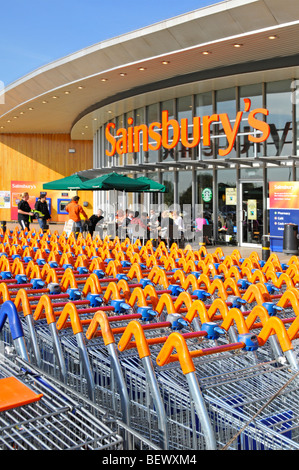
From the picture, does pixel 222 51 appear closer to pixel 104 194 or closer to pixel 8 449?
pixel 104 194

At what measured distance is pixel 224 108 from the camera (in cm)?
1736

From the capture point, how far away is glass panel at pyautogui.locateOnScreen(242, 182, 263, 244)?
54.4 feet

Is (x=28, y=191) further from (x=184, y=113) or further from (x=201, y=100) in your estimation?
(x=201, y=100)

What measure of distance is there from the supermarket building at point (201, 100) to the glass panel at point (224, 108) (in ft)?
0.11

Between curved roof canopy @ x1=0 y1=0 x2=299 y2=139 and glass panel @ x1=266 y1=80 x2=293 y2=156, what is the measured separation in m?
0.49

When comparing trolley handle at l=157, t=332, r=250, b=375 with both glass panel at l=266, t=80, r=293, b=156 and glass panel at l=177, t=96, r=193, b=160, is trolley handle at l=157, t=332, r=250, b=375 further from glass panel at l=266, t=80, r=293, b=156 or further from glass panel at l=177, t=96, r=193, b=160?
glass panel at l=177, t=96, r=193, b=160

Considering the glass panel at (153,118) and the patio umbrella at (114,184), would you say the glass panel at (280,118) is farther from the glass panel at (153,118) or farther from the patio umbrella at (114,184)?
the glass panel at (153,118)

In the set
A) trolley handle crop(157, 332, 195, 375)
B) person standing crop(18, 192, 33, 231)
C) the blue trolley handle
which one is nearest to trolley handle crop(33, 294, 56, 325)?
the blue trolley handle

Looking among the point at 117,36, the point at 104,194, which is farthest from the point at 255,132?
the point at 104,194

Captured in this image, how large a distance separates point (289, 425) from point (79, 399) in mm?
1048

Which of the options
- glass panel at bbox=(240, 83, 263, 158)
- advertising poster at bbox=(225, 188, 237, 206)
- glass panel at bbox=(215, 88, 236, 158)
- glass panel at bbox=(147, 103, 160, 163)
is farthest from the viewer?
glass panel at bbox=(147, 103, 160, 163)

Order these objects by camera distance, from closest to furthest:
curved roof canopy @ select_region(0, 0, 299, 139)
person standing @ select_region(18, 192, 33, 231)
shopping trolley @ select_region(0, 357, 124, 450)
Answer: shopping trolley @ select_region(0, 357, 124, 450), curved roof canopy @ select_region(0, 0, 299, 139), person standing @ select_region(18, 192, 33, 231)

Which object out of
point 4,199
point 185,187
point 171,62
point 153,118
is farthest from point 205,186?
point 4,199
